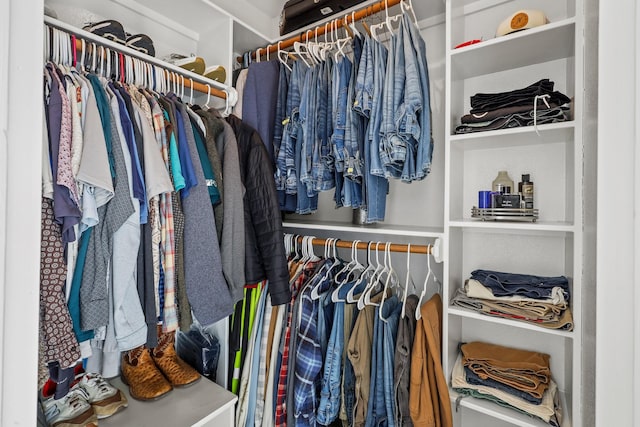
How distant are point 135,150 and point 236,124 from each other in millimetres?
486

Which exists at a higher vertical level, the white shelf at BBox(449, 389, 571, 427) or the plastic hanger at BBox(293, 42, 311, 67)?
the plastic hanger at BBox(293, 42, 311, 67)

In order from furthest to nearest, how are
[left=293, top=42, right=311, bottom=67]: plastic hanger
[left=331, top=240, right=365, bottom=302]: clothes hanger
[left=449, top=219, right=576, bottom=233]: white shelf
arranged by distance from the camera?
[left=293, top=42, right=311, bottom=67]: plastic hanger, [left=331, top=240, right=365, bottom=302]: clothes hanger, [left=449, top=219, right=576, bottom=233]: white shelf

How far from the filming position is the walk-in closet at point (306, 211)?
87 centimetres

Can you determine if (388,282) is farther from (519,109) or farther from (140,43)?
(140,43)

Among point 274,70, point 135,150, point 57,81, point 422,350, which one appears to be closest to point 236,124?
point 274,70

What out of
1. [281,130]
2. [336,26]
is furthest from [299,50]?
[281,130]

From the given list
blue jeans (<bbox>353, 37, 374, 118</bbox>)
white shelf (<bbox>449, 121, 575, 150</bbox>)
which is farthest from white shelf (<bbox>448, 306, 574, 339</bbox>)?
blue jeans (<bbox>353, 37, 374, 118</bbox>)

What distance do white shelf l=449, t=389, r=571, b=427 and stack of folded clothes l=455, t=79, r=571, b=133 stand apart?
101cm

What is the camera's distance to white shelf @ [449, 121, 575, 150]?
103 cm

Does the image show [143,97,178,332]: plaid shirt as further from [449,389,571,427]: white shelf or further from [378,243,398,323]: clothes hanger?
[449,389,571,427]: white shelf

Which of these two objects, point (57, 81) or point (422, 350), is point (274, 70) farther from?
point (422, 350)

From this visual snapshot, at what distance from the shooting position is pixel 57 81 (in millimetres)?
802
